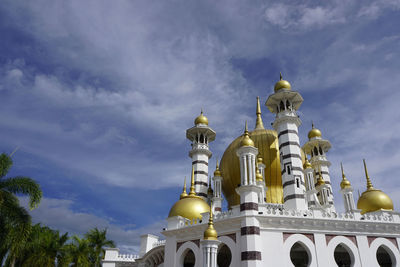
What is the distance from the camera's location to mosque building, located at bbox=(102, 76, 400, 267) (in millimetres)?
18812

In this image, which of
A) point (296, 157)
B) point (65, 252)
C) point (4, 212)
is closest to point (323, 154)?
point (296, 157)

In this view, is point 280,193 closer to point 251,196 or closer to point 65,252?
point 251,196

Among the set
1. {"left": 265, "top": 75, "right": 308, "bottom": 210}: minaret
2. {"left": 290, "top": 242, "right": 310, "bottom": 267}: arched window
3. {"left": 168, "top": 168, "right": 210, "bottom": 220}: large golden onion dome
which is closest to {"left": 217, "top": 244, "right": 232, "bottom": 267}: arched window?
{"left": 168, "top": 168, "right": 210, "bottom": 220}: large golden onion dome

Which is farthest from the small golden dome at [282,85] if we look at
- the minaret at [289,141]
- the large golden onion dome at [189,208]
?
the large golden onion dome at [189,208]

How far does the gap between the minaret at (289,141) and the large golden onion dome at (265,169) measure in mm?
3138

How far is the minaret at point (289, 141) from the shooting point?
24.3 m

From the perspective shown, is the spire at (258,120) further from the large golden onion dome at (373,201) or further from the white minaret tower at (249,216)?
the white minaret tower at (249,216)

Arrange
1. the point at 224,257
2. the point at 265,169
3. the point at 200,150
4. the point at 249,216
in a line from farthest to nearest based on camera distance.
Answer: the point at 200,150 < the point at 265,169 < the point at 224,257 < the point at 249,216

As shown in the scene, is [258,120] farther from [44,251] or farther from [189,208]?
[44,251]

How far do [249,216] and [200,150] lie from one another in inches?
591

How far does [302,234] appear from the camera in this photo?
762 inches

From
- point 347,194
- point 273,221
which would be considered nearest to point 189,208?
point 273,221

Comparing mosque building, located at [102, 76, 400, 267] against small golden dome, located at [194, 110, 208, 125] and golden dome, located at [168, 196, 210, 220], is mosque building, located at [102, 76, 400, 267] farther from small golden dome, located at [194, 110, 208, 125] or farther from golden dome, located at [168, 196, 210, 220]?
small golden dome, located at [194, 110, 208, 125]

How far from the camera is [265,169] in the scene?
30.4 meters
